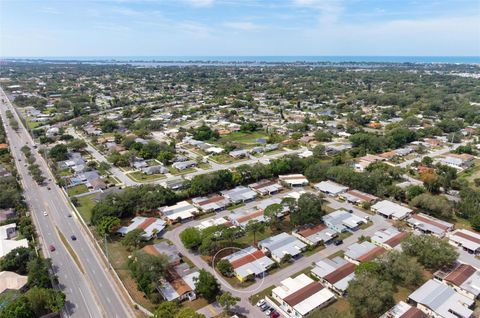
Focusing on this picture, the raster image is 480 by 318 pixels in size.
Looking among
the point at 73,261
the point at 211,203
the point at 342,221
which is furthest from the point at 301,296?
the point at 73,261

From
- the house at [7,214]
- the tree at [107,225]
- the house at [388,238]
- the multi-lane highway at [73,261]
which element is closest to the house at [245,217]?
the house at [388,238]

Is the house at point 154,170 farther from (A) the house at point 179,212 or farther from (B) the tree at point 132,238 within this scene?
(B) the tree at point 132,238

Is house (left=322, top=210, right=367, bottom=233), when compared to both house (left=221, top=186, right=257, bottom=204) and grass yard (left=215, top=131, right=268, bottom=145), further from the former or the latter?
grass yard (left=215, top=131, right=268, bottom=145)

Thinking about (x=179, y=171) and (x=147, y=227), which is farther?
(x=179, y=171)

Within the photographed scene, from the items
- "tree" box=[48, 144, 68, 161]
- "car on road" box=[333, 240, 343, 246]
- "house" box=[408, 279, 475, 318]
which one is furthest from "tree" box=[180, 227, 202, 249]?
"tree" box=[48, 144, 68, 161]

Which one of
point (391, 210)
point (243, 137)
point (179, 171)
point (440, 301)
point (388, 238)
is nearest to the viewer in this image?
point (440, 301)

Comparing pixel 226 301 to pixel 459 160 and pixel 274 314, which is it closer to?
pixel 274 314

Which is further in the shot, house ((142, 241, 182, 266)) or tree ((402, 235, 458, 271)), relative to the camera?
house ((142, 241, 182, 266))

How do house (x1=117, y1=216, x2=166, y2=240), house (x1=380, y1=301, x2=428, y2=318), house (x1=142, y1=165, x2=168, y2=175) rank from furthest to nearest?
house (x1=142, y1=165, x2=168, y2=175), house (x1=117, y1=216, x2=166, y2=240), house (x1=380, y1=301, x2=428, y2=318)
